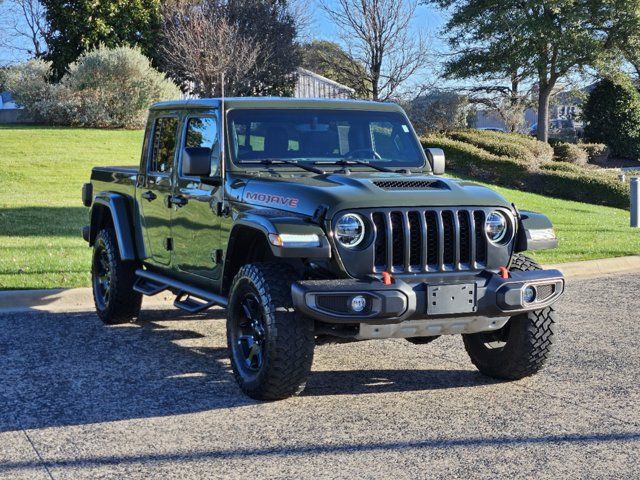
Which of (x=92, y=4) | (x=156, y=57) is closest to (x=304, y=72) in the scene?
(x=156, y=57)

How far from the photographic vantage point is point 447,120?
3356 centimetres

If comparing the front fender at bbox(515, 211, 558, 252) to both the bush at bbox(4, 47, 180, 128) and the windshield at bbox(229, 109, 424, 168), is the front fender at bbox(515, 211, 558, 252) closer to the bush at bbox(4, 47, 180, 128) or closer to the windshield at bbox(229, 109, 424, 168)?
the windshield at bbox(229, 109, 424, 168)

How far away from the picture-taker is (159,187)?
8000 mm

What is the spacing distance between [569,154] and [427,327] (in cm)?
3036

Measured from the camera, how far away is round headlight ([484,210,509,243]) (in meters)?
6.27

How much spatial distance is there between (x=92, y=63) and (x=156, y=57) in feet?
29.9

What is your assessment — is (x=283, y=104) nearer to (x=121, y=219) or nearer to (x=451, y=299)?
(x=121, y=219)

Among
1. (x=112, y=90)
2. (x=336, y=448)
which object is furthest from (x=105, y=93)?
(x=336, y=448)

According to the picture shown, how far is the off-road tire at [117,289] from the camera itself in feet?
28.1

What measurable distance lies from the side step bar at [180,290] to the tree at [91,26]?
103 ft

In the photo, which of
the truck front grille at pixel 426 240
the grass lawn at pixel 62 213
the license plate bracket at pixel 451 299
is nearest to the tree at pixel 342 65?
the grass lawn at pixel 62 213

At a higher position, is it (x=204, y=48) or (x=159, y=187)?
(x=204, y=48)

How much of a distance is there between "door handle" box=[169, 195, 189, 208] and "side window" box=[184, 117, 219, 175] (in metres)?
0.41

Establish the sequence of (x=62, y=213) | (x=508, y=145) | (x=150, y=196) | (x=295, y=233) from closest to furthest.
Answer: (x=295, y=233) → (x=150, y=196) → (x=62, y=213) → (x=508, y=145)
